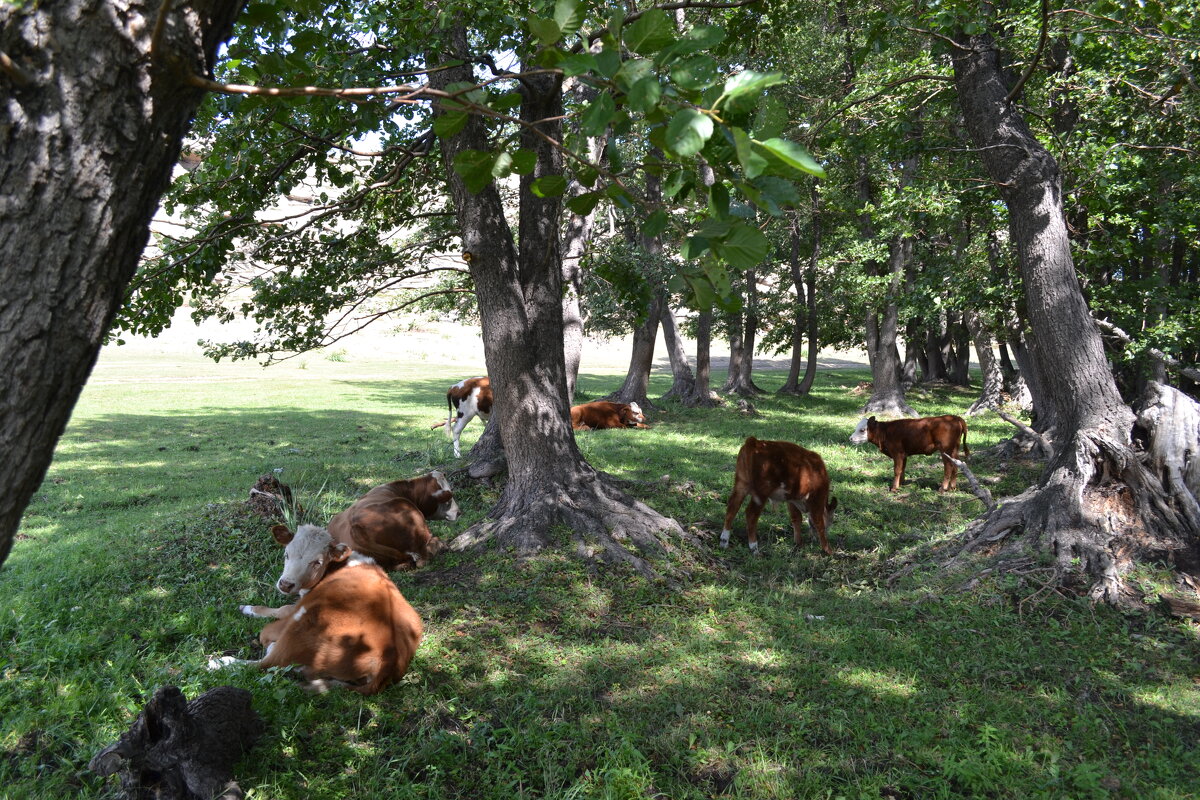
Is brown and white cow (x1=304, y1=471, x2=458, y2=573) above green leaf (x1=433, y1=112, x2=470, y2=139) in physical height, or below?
below

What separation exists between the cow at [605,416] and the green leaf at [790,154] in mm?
15559

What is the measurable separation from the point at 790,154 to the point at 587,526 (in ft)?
19.4

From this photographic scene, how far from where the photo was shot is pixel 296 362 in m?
40.3

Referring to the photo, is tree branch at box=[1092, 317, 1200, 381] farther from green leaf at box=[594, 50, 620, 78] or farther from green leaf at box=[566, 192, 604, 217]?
green leaf at box=[594, 50, 620, 78]

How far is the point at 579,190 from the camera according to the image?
10055 mm

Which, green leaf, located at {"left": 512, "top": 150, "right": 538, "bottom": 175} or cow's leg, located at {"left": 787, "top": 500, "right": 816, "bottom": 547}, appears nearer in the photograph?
green leaf, located at {"left": 512, "top": 150, "right": 538, "bottom": 175}

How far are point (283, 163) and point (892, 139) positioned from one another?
639 centimetres

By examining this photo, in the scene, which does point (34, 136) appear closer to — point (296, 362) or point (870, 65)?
point (870, 65)

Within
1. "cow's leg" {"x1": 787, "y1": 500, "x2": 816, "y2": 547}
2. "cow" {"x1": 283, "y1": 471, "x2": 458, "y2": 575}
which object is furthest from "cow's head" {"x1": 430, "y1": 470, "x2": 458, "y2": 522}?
"cow's leg" {"x1": 787, "y1": 500, "x2": 816, "y2": 547}

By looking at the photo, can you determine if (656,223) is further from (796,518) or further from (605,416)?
(605,416)

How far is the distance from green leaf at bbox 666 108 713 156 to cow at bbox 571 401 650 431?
50.8 ft

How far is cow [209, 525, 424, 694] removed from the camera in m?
4.82

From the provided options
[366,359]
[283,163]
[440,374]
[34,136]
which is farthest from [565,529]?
[366,359]

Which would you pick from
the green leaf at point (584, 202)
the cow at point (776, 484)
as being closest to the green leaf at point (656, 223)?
the green leaf at point (584, 202)
